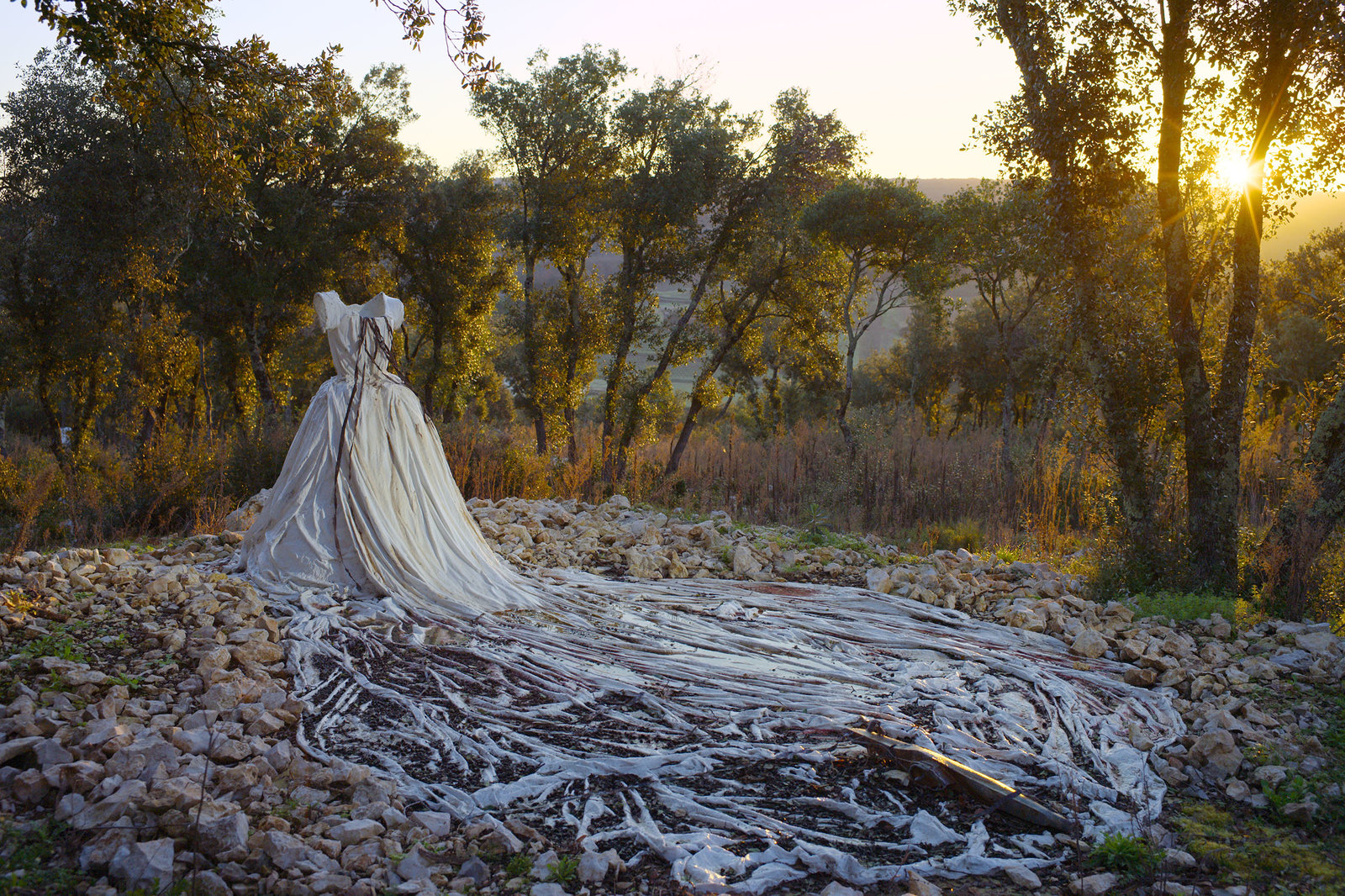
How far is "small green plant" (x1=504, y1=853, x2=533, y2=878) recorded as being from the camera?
8.17 ft

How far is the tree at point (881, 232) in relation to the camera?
15000mm

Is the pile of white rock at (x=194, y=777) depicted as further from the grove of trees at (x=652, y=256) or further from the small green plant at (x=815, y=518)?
the small green plant at (x=815, y=518)

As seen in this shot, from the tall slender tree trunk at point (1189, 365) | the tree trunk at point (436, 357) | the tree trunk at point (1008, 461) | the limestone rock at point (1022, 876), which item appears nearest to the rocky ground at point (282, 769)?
the limestone rock at point (1022, 876)

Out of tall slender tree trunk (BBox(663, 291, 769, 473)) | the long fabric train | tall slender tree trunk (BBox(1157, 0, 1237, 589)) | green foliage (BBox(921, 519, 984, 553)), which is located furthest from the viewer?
tall slender tree trunk (BBox(663, 291, 769, 473))

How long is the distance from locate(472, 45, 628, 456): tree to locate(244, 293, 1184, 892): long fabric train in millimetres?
9192

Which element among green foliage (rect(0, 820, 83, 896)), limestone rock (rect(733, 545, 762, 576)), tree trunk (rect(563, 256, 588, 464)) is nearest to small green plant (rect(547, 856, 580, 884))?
green foliage (rect(0, 820, 83, 896))

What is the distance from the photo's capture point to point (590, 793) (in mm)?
2988

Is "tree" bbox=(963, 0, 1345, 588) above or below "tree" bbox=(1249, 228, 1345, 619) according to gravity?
above

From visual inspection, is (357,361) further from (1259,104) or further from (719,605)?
(1259,104)

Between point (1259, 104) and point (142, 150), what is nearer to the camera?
point (1259, 104)

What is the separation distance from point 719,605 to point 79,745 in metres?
3.54

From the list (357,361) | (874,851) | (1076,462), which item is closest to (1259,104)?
(1076,462)

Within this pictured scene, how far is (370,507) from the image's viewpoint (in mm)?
5066

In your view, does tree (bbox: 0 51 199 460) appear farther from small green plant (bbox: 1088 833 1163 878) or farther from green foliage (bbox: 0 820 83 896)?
small green plant (bbox: 1088 833 1163 878)
